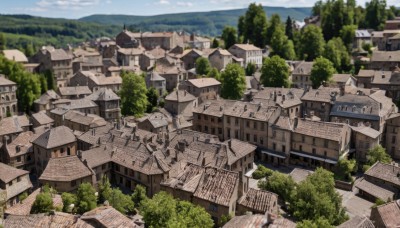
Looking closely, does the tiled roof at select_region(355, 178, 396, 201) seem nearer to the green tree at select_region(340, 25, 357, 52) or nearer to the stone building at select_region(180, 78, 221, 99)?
the stone building at select_region(180, 78, 221, 99)

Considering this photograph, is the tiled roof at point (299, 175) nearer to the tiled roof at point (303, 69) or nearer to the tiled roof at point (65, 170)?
the tiled roof at point (65, 170)

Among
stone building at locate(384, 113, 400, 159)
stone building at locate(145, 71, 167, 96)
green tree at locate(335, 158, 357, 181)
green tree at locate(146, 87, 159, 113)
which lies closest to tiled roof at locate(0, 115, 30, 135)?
green tree at locate(146, 87, 159, 113)

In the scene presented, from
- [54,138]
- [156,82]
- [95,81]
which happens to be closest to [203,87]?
[156,82]

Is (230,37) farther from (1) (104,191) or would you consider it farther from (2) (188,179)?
(1) (104,191)

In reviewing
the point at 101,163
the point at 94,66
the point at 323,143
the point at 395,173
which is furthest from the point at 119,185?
the point at 94,66

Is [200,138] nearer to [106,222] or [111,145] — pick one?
[111,145]

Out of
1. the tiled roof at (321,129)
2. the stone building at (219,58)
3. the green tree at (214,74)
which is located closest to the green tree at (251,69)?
the stone building at (219,58)
